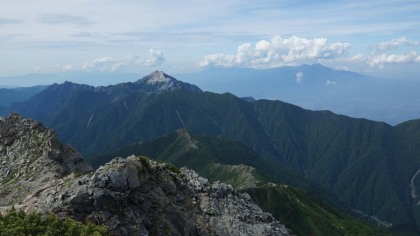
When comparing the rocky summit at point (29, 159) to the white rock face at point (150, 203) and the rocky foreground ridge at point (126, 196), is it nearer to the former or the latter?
the rocky foreground ridge at point (126, 196)

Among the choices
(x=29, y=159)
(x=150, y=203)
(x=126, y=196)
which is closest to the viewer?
(x=126, y=196)

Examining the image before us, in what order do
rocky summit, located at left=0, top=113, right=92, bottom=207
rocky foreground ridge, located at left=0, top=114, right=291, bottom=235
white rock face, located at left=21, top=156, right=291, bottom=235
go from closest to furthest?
white rock face, located at left=21, top=156, right=291, bottom=235, rocky foreground ridge, located at left=0, top=114, right=291, bottom=235, rocky summit, located at left=0, top=113, right=92, bottom=207

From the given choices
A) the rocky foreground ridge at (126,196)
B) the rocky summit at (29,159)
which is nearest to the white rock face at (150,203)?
the rocky foreground ridge at (126,196)

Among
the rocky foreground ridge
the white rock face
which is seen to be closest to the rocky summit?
the rocky foreground ridge

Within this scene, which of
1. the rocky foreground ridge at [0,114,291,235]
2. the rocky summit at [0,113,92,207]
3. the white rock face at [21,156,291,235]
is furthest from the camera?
the rocky summit at [0,113,92,207]

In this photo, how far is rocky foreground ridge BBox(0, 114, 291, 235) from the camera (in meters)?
41.3

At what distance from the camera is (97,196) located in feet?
137

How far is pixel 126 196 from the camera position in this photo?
4347cm

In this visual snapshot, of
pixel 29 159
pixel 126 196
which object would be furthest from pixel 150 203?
pixel 29 159

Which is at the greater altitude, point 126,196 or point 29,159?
point 126,196

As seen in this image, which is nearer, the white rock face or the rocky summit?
the white rock face

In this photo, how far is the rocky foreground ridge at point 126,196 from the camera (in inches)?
1628

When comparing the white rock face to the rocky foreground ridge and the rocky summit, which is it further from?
the rocky summit

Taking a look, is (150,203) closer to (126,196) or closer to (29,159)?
(126,196)
